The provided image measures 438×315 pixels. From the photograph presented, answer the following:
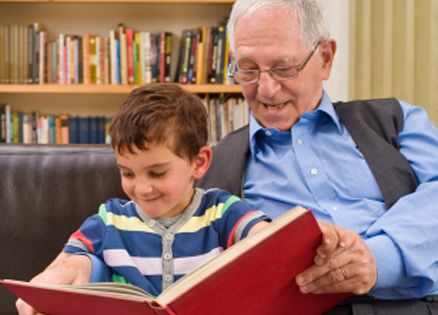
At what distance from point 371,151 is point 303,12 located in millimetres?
386

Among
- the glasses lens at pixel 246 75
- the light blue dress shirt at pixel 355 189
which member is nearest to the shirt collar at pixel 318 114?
the light blue dress shirt at pixel 355 189

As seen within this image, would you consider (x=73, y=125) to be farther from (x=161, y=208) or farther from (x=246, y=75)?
(x=161, y=208)

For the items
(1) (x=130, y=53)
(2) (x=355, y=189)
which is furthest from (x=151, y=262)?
(1) (x=130, y=53)

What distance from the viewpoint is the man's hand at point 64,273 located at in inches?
44.9

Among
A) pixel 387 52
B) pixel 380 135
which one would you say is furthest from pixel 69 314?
pixel 387 52

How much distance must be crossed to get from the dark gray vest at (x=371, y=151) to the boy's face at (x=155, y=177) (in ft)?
1.10

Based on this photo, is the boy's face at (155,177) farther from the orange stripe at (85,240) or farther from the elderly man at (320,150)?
the elderly man at (320,150)

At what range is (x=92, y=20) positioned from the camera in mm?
3945

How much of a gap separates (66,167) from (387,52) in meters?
1.54

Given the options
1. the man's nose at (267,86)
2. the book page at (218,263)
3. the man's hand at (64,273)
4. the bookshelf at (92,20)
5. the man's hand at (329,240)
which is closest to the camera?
the book page at (218,263)

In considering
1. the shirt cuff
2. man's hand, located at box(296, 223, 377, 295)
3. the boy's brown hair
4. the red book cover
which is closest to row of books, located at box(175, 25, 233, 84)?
the red book cover

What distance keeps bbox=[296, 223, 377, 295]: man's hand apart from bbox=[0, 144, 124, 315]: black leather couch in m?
0.78

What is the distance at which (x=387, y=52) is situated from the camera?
2713 mm

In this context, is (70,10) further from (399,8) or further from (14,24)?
(399,8)
